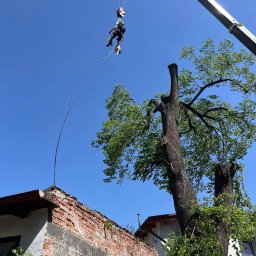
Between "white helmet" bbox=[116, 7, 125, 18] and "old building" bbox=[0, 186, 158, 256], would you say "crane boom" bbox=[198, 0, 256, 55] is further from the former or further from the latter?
"old building" bbox=[0, 186, 158, 256]

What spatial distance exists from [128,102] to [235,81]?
4288 millimetres

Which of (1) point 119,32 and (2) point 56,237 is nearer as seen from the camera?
(2) point 56,237

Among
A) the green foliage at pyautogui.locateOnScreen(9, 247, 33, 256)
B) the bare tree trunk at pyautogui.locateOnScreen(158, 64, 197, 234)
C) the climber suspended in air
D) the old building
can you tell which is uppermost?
the climber suspended in air

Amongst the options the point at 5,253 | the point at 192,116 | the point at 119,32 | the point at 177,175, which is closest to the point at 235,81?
the point at 192,116

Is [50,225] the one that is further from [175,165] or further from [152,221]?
[152,221]

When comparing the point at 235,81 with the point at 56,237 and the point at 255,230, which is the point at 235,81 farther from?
the point at 56,237

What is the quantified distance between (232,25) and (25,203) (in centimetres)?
525

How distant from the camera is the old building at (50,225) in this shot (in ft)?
23.7

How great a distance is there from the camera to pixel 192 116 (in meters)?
14.5

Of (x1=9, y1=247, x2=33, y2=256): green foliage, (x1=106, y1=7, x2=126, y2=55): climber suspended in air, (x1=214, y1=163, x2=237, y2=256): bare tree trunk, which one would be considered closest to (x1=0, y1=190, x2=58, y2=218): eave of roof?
(x1=9, y1=247, x2=33, y2=256): green foliage

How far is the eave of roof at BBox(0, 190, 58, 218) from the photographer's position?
7086mm

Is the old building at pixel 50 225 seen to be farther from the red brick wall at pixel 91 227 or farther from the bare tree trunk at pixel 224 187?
the bare tree trunk at pixel 224 187

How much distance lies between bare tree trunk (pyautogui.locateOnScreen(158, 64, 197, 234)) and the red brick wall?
2.12 meters

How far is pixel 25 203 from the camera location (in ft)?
24.0
